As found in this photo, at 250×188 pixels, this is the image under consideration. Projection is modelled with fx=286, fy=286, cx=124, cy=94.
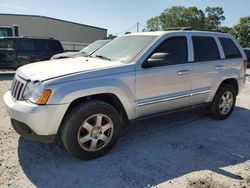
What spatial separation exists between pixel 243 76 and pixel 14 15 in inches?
1043

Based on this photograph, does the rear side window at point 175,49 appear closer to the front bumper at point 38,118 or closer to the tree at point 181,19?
the front bumper at point 38,118

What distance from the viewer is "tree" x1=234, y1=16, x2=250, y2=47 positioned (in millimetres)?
54125

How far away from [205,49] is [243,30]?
54.3 metres

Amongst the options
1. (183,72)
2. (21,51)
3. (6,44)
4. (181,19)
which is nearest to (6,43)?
(6,44)

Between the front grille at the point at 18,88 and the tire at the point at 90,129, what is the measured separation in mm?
723

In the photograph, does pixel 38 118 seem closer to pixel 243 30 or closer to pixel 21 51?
pixel 21 51

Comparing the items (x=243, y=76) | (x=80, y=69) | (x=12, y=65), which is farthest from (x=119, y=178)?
(x=12, y=65)

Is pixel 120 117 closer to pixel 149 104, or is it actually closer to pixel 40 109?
pixel 149 104

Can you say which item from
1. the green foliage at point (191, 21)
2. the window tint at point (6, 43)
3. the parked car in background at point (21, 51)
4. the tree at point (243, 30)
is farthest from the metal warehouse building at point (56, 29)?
the tree at point (243, 30)

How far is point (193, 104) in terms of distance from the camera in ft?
18.0

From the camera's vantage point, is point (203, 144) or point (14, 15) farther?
point (14, 15)

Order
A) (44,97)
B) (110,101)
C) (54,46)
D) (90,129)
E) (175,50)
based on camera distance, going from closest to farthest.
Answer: (44,97), (90,129), (110,101), (175,50), (54,46)

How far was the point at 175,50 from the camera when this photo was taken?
5.11m

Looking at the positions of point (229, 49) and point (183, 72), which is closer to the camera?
point (183, 72)
